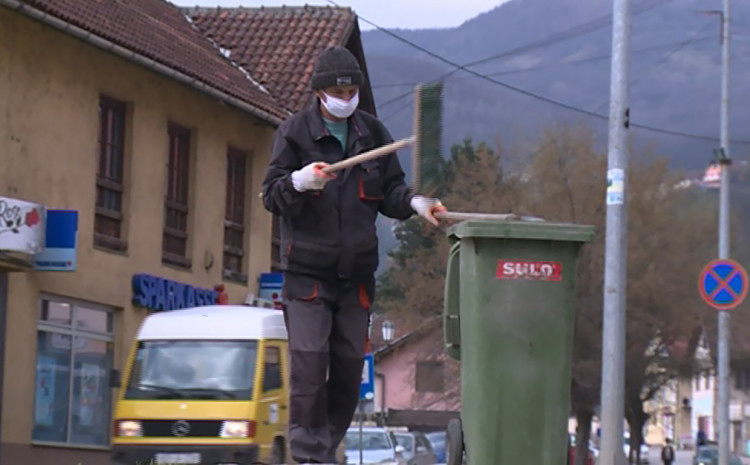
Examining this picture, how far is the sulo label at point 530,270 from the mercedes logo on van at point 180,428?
35.4 ft

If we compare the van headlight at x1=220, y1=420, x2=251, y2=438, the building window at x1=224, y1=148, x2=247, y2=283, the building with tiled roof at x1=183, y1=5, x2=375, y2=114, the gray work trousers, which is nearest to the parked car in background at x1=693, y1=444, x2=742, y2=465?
the building with tiled roof at x1=183, y1=5, x2=375, y2=114

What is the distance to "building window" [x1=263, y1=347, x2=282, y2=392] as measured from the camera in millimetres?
20297

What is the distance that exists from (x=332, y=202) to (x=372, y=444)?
78.1 ft

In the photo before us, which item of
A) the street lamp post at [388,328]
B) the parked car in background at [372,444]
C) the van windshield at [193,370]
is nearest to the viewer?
the van windshield at [193,370]

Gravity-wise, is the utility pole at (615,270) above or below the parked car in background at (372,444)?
above

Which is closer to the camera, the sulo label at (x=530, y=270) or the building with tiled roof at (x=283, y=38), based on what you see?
the sulo label at (x=530, y=270)

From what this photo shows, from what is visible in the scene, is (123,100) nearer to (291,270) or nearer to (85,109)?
(85,109)

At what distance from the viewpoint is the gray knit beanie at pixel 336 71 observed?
798 cm

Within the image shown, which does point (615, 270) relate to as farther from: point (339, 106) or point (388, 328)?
point (388, 328)

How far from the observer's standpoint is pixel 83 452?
23797 millimetres

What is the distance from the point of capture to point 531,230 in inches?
362

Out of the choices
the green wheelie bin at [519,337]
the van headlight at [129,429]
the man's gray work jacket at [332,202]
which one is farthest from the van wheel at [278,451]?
the man's gray work jacket at [332,202]

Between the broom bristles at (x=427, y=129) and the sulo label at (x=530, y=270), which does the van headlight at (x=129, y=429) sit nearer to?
the sulo label at (x=530, y=270)

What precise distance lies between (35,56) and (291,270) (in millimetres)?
15334
